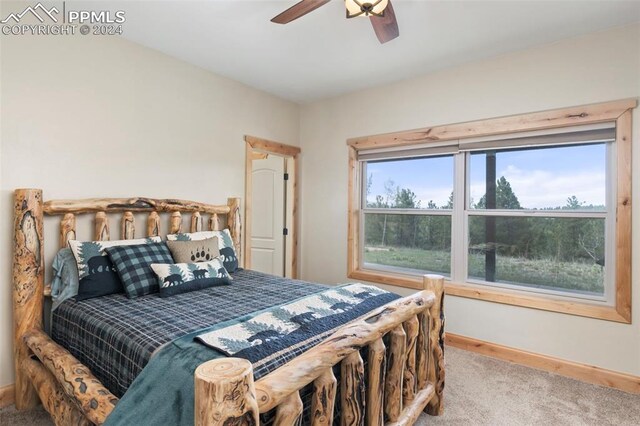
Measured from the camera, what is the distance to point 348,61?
3.09 m

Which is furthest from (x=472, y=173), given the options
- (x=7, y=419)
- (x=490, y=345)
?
(x=7, y=419)

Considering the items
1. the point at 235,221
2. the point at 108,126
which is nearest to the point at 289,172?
the point at 235,221

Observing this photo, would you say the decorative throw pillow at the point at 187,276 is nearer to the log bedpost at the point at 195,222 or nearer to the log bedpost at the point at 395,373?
the log bedpost at the point at 195,222

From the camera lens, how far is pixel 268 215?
4.44 m

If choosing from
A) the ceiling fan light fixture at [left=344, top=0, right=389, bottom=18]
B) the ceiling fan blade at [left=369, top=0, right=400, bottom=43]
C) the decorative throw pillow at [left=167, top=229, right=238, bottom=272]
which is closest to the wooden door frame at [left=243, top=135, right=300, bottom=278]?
the decorative throw pillow at [left=167, top=229, right=238, bottom=272]

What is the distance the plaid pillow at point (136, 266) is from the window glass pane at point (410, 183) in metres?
2.40

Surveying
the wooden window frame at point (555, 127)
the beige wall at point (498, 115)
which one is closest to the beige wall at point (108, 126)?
the beige wall at point (498, 115)

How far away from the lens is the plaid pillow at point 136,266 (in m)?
2.19

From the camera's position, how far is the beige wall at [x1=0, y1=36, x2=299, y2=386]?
2.18m

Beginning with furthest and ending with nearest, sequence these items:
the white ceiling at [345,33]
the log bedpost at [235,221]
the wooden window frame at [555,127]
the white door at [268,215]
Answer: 1. the white door at [268,215]
2. the log bedpost at [235,221]
3. the wooden window frame at [555,127]
4. the white ceiling at [345,33]

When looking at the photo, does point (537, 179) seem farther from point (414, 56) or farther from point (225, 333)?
point (225, 333)

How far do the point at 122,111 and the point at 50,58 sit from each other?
528mm

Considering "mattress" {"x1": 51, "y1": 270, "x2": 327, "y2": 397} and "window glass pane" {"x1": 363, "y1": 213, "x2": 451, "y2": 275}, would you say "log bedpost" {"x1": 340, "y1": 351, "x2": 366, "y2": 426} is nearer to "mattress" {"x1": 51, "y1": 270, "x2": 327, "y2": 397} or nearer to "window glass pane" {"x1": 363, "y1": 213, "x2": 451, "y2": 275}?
"mattress" {"x1": 51, "y1": 270, "x2": 327, "y2": 397}

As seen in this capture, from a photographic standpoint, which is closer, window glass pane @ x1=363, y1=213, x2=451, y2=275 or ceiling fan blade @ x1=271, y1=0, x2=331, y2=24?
ceiling fan blade @ x1=271, y1=0, x2=331, y2=24
